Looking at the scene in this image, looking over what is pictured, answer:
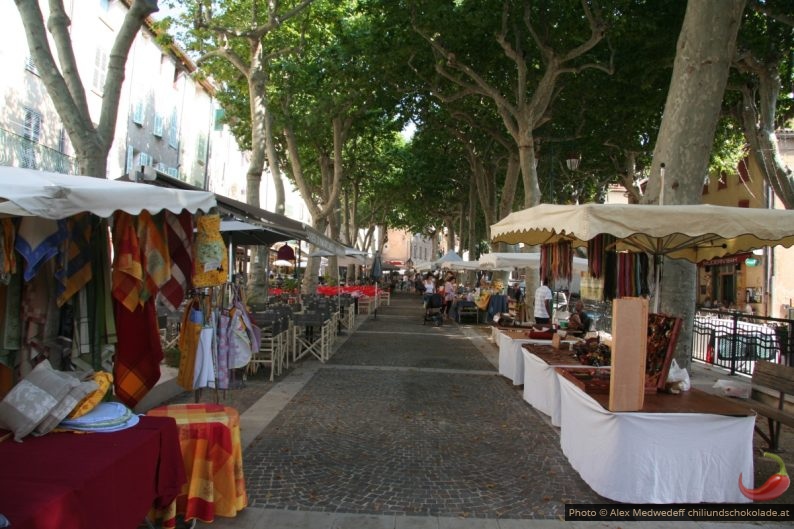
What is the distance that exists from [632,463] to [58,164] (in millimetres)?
17028

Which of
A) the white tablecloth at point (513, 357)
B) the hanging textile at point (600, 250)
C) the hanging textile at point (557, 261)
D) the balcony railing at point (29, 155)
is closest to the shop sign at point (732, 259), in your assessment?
the hanging textile at point (600, 250)

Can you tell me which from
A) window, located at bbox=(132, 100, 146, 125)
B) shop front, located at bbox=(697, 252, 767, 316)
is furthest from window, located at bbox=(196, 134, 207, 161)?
shop front, located at bbox=(697, 252, 767, 316)

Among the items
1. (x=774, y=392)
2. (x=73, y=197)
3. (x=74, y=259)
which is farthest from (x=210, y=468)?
(x=774, y=392)

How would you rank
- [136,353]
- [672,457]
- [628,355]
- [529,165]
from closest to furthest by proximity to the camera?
[136,353], [672,457], [628,355], [529,165]

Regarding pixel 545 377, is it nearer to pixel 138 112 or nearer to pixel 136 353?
pixel 136 353

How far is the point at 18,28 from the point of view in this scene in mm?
14508

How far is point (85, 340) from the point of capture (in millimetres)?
3896

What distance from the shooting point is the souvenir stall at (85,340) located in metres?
2.66

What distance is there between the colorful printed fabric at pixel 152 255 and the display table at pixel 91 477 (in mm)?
974

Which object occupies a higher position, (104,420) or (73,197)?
(73,197)

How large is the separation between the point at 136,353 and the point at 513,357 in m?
6.16

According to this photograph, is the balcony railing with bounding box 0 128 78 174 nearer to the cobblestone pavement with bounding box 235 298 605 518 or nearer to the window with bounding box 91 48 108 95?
the window with bounding box 91 48 108 95

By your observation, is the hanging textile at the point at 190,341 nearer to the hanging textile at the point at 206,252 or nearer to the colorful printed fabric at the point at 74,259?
the hanging textile at the point at 206,252

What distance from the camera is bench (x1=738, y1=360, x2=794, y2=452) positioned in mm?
5359
